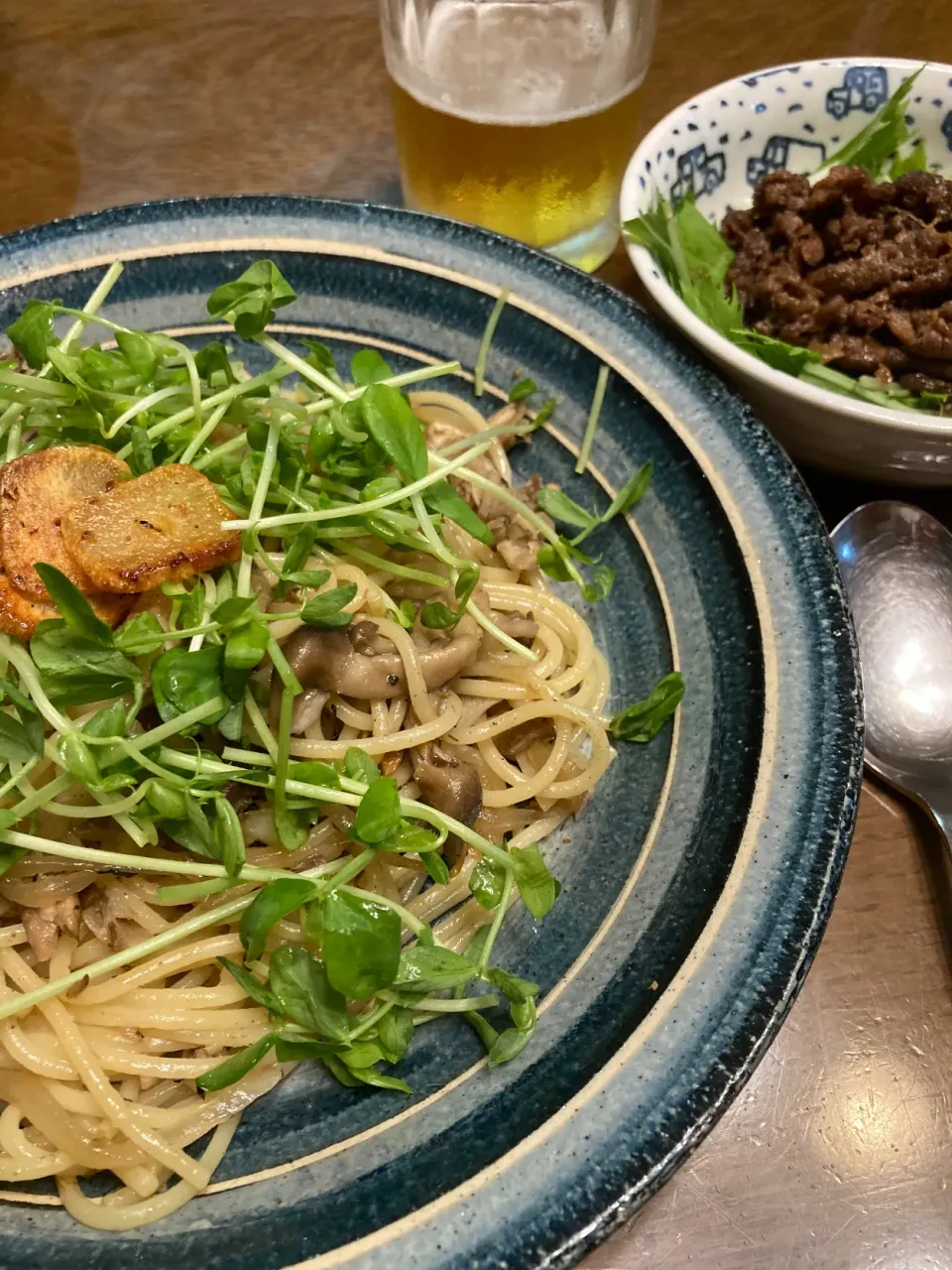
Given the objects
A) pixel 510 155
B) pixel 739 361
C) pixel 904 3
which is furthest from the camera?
pixel 904 3

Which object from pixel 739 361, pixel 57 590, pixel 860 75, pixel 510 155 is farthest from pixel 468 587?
pixel 860 75

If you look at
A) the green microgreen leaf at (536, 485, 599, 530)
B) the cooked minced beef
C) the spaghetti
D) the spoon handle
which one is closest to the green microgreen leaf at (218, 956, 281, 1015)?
the spaghetti

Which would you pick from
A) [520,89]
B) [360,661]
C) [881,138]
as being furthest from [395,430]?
[881,138]

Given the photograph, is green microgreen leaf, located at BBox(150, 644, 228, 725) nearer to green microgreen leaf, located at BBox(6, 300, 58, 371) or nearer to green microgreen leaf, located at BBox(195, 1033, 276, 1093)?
green microgreen leaf, located at BBox(195, 1033, 276, 1093)

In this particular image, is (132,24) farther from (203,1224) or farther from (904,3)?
(203,1224)

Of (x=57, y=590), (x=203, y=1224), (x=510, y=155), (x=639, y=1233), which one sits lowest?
(x=639, y=1233)

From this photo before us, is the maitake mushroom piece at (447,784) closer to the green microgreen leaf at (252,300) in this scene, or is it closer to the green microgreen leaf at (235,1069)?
the green microgreen leaf at (235,1069)

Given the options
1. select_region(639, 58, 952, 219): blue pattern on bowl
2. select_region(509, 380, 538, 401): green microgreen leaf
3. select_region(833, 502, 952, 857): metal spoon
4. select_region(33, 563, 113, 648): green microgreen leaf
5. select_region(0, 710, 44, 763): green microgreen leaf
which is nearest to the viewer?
select_region(33, 563, 113, 648): green microgreen leaf
